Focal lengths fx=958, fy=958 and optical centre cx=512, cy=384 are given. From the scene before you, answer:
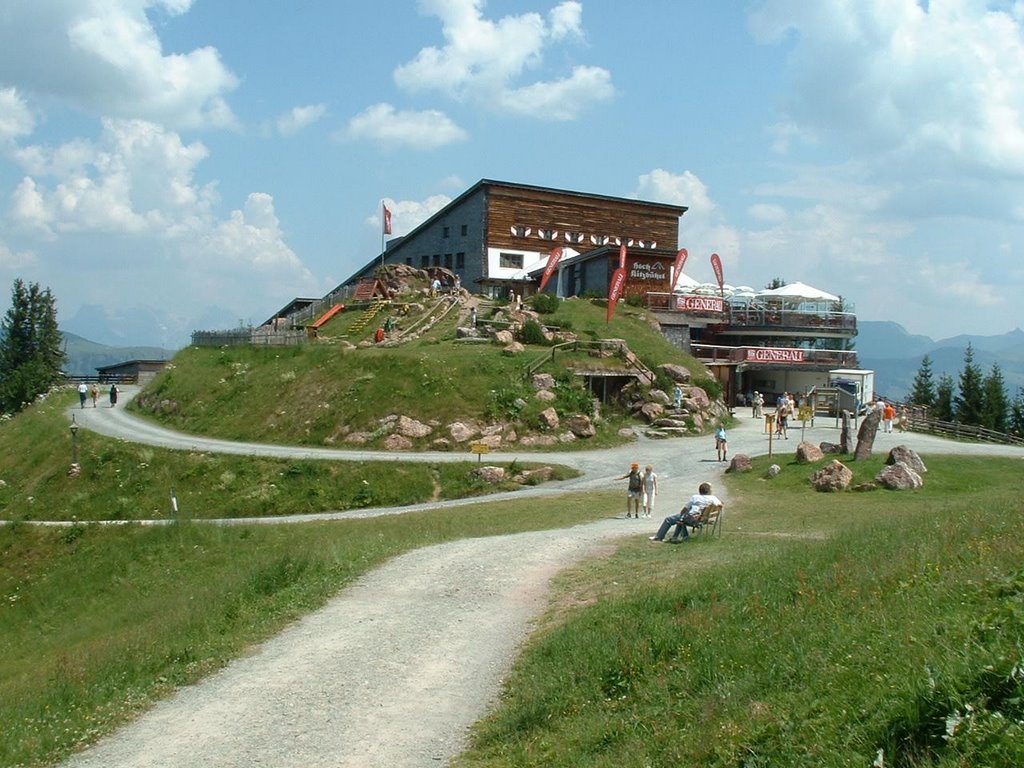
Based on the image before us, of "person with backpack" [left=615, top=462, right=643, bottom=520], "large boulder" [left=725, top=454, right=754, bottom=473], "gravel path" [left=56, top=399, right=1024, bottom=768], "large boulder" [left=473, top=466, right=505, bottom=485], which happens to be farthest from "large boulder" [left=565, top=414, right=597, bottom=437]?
"gravel path" [left=56, top=399, right=1024, bottom=768]

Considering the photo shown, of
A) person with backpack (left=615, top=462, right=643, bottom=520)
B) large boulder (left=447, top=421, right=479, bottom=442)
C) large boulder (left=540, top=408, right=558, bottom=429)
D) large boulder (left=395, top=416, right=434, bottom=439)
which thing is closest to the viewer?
person with backpack (left=615, top=462, right=643, bottom=520)

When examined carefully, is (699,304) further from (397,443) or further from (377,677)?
(377,677)

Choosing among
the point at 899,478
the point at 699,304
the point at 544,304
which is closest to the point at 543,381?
the point at 544,304

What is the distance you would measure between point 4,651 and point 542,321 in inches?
1468

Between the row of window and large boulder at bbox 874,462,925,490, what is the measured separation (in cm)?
5529

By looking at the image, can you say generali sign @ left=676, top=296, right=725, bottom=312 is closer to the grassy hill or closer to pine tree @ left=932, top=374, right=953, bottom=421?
the grassy hill

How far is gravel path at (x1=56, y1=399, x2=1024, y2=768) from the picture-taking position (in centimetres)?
1024

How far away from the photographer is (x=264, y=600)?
56.7ft

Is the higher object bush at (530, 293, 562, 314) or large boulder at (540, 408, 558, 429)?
bush at (530, 293, 562, 314)

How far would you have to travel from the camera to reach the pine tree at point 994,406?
73956 mm

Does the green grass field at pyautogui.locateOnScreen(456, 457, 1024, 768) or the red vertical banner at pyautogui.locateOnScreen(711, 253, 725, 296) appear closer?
the green grass field at pyautogui.locateOnScreen(456, 457, 1024, 768)

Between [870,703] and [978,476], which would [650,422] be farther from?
[870,703]

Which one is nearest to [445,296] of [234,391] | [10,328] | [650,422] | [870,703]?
[234,391]

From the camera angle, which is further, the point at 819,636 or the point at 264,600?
the point at 264,600
